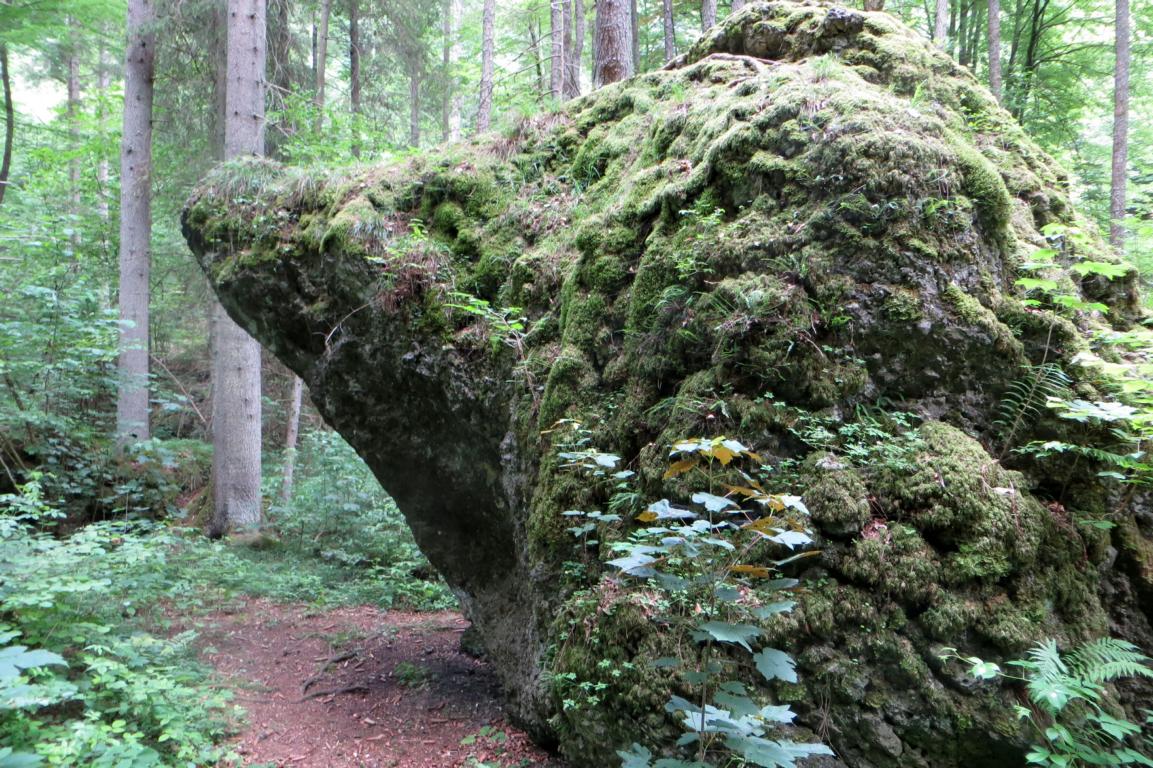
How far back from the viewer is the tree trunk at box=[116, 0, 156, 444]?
10.8 meters

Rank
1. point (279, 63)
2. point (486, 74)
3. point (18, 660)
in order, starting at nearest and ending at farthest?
point (18, 660)
point (486, 74)
point (279, 63)

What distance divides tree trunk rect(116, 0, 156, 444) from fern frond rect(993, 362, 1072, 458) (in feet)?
40.0

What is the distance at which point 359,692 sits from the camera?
5.46m

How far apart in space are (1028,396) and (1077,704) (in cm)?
133

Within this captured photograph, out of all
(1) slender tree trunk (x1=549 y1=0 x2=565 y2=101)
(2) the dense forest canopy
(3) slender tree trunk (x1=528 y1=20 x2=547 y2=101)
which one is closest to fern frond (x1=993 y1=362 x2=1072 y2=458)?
(2) the dense forest canopy

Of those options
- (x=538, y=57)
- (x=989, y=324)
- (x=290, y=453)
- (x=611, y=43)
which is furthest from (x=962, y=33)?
(x=290, y=453)

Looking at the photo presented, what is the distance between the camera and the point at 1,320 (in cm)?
853

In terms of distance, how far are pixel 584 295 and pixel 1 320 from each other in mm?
9044

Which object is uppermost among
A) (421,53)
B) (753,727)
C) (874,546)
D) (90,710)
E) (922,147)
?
(421,53)

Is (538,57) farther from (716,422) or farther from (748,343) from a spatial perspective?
(716,422)

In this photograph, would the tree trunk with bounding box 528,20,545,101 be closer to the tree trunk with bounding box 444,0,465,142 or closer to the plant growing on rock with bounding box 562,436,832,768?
the tree trunk with bounding box 444,0,465,142

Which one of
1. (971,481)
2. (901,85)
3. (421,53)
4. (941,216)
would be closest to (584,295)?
(941,216)

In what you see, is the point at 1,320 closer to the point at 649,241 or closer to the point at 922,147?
the point at 649,241

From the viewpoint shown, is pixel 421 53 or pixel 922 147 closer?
pixel 922 147
